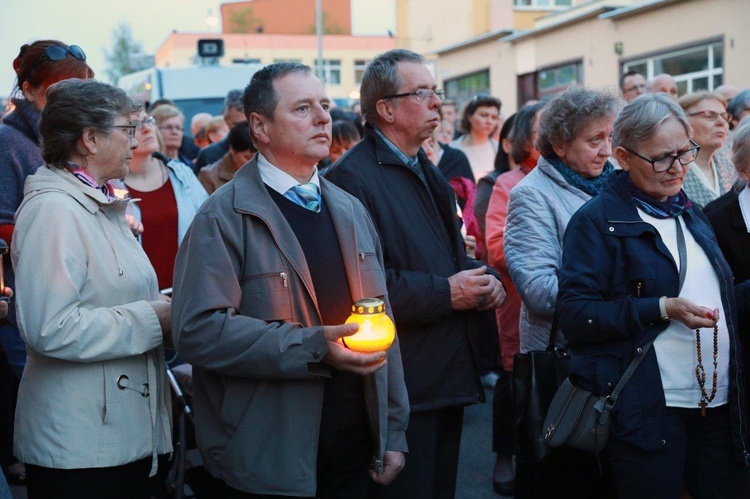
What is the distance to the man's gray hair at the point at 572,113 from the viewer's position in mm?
3990

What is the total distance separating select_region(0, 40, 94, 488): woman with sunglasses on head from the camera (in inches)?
151

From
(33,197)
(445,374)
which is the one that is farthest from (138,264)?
(445,374)

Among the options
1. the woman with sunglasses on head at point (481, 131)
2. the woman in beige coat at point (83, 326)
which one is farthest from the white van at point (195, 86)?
the woman in beige coat at point (83, 326)

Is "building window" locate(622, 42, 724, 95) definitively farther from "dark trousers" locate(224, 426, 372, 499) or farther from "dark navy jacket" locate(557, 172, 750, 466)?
"dark trousers" locate(224, 426, 372, 499)

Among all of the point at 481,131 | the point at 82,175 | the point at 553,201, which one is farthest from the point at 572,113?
the point at 481,131

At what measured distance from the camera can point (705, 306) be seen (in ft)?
10.6

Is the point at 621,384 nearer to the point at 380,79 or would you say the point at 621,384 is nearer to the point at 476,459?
the point at 380,79

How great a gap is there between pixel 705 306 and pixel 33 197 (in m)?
2.34

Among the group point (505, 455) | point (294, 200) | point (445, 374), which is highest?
point (294, 200)

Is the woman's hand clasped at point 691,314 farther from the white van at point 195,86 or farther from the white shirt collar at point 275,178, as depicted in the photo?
the white van at point 195,86

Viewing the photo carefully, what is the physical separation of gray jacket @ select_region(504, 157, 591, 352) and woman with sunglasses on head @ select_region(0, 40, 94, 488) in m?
2.03

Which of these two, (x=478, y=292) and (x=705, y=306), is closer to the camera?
(x=705, y=306)

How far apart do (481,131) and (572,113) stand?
16.4ft

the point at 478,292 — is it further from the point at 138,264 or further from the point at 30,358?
the point at 30,358
